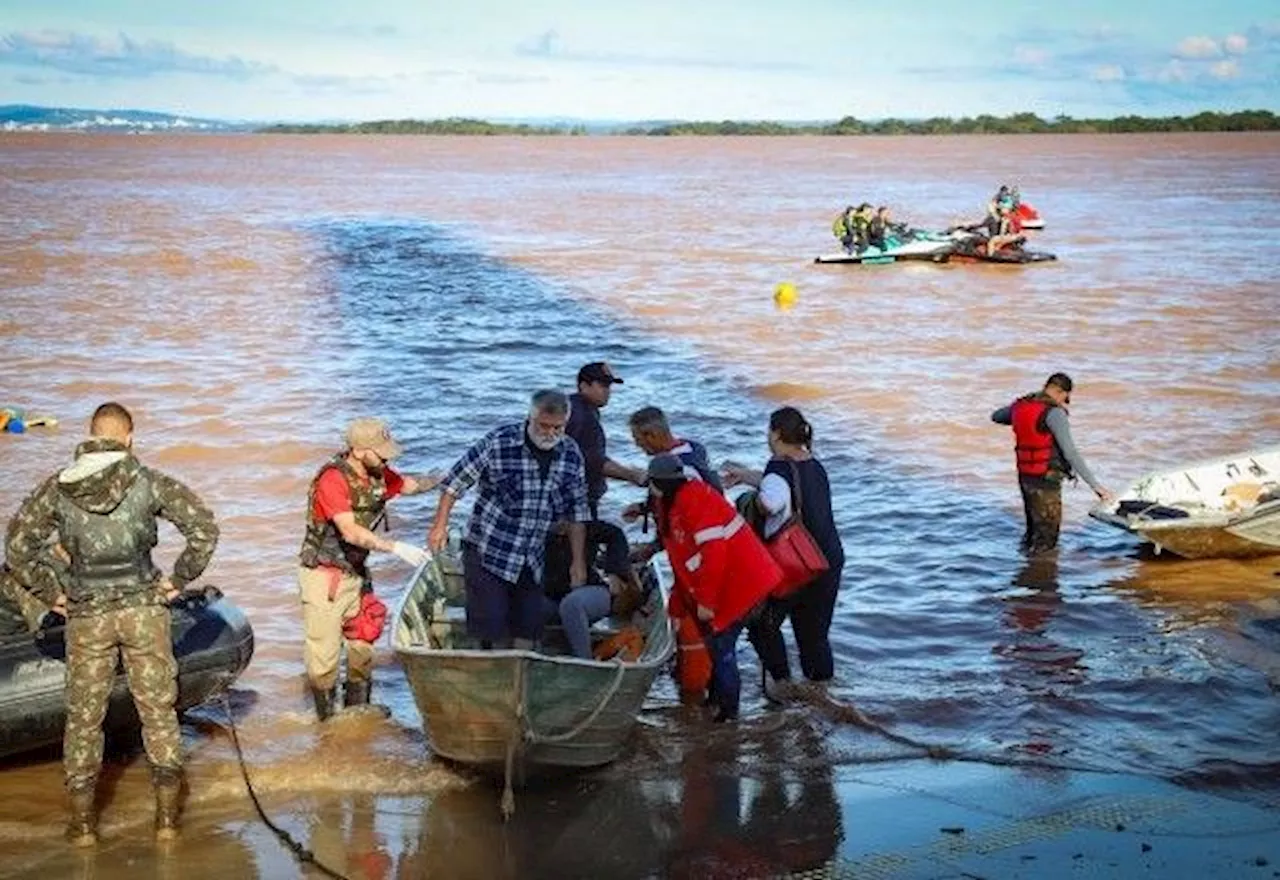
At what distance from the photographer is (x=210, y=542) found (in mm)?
7195

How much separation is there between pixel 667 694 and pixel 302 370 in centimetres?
1441

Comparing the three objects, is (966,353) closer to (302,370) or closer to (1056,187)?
(302,370)

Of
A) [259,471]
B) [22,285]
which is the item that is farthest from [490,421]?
[22,285]

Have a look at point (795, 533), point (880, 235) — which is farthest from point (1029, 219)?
point (795, 533)

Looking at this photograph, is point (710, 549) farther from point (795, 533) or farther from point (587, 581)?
point (587, 581)

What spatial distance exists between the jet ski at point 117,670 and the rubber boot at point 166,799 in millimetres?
598

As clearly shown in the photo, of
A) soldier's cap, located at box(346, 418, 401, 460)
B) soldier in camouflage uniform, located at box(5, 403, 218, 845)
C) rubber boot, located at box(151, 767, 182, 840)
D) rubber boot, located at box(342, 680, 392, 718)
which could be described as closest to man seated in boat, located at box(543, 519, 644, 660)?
soldier's cap, located at box(346, 418, 401, 460)

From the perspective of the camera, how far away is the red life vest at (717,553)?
26.2 feet

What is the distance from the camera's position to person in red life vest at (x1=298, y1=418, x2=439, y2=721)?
7930mm

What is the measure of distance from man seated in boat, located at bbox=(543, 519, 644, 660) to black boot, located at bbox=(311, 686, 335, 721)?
127cm

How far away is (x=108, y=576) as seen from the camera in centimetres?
695

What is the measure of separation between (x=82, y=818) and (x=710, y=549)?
3.04 m

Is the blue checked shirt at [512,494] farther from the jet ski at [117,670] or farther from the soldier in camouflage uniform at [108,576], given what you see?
the jet ski at [117,670]

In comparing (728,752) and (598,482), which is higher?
(598,482)
